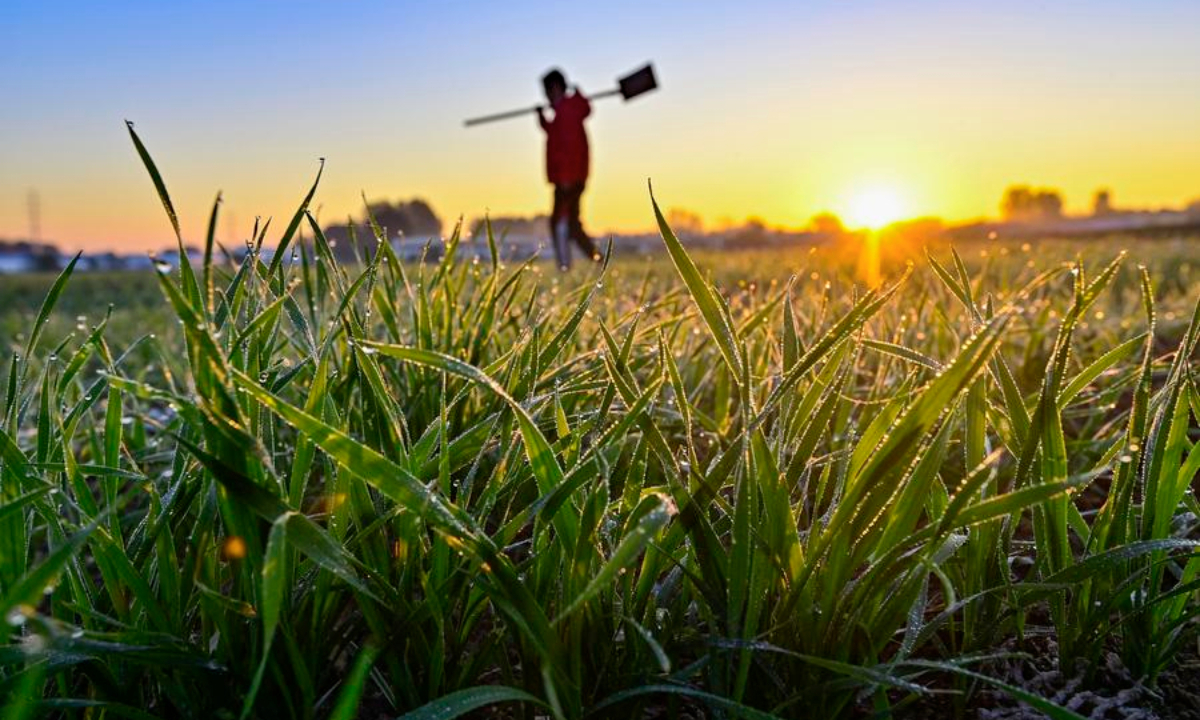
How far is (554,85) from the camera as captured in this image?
1091 centimetres

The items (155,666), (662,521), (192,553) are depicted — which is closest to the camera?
(662,521)

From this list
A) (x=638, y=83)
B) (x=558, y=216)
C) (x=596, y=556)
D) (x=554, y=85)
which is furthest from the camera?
(x=638, y=83)

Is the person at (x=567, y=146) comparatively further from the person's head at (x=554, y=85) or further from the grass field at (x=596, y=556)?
the grass field at (x=596, y=556)

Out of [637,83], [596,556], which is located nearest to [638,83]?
[637,83]

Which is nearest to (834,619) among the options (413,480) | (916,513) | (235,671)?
(916,513)

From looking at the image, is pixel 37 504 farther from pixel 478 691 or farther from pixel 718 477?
pixel 718 477

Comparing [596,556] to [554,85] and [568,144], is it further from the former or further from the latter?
[554,85]

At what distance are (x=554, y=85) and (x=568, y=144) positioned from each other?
2.47 ft

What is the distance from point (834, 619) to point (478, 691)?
31 cm

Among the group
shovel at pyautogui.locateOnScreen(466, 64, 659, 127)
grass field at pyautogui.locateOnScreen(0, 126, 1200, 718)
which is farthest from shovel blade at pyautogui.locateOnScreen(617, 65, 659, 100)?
grass field at pyautogui.locateOnScreen(0, 126, 1200, 718)

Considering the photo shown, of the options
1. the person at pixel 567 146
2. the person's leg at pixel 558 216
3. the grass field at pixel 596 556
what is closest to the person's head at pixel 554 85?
the person at pixel 567 146

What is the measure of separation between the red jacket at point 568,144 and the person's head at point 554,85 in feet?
0.42

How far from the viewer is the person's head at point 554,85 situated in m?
10.8

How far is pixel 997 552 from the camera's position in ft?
3.20
